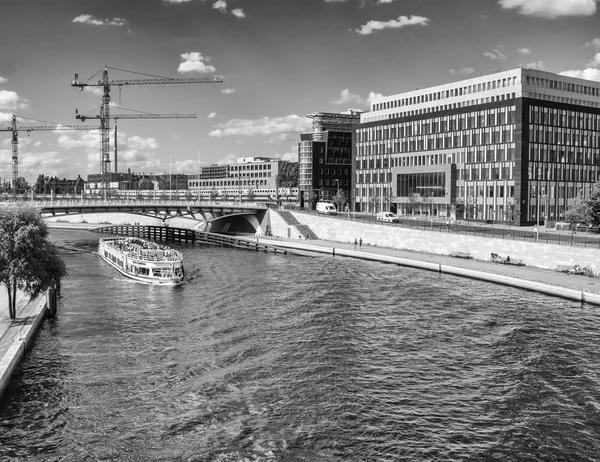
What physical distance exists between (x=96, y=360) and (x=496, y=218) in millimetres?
103105

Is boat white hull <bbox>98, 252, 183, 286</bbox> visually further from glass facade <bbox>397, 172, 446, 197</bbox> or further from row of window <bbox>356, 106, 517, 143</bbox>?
row of window <bbox>356, 106, 517, 143</bbox>

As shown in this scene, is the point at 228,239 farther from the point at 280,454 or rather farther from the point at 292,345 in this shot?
the point at 280,454

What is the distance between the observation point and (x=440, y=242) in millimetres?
97688

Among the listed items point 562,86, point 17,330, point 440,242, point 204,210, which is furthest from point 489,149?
point 17,330

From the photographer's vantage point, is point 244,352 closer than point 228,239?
Yes

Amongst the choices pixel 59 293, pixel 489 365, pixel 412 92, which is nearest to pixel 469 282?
pixel 489 365

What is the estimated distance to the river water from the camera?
30.3 m

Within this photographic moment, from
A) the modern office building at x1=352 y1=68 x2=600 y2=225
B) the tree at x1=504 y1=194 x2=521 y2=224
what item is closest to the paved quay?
the tree at x1=504 y1=194 x2=521 y2=224

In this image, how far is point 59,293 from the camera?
68.1 metres

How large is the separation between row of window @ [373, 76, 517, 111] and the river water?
89.6 m

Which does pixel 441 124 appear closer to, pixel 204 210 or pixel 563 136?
pixel 563 136

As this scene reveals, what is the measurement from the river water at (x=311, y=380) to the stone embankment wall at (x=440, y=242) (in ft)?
43.2

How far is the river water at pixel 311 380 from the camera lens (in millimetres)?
30344

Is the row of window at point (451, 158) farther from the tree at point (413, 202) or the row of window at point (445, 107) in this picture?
the row of window at point (445, 107)
